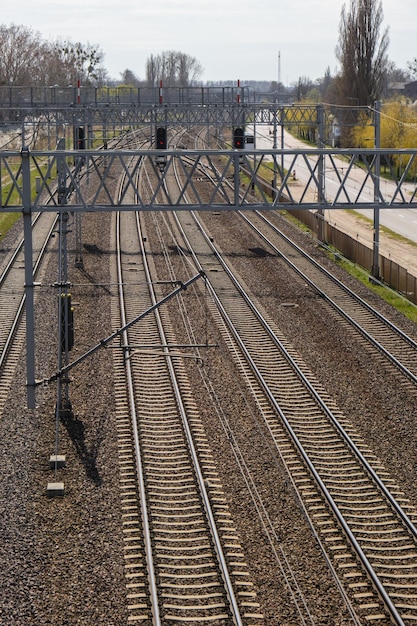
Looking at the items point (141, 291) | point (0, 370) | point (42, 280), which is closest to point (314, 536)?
point (0, 370)

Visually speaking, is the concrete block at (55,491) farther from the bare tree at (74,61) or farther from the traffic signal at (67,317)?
the bare tree at (74,61)

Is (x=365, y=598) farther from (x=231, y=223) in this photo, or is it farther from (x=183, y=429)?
(x=231, y=223)

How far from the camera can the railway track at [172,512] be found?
34.4 feet

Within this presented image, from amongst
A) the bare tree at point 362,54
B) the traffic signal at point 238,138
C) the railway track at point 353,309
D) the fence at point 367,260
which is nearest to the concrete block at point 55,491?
the railway track at point 353,309

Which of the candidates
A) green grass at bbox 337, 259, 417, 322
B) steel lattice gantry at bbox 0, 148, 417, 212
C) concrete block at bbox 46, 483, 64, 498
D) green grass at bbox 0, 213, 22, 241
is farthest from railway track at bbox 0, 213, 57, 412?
green grass at bbox 337, 259, 417, 322

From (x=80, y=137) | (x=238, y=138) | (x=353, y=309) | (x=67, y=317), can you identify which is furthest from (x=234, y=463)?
(x=80, y=137)

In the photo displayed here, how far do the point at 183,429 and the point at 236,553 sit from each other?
4405mm

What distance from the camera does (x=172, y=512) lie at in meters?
12.9

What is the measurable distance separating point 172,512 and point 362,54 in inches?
2181

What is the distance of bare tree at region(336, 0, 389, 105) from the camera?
207ft

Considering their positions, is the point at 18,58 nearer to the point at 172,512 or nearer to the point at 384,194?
the point at 384,194

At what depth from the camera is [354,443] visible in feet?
50.3

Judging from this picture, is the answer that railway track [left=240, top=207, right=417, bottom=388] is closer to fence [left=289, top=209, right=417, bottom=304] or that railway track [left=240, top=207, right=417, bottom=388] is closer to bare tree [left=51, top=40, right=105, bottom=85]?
fence [left=289, top=209, right=417, bottom=304]

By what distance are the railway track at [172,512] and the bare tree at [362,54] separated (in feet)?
157
